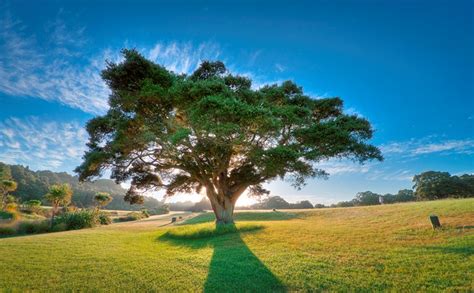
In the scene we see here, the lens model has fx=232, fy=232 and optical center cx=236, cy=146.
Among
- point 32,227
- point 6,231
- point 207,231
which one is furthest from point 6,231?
point 207,231

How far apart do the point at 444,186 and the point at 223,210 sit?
51441mm

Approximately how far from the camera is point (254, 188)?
22641 mm

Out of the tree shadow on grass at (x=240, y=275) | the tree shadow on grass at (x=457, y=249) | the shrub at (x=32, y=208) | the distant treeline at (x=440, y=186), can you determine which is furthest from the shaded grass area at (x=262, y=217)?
the shrub at (x=32, y=208)

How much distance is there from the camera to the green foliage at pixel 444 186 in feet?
150

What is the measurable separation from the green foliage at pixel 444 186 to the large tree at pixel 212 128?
147 feet

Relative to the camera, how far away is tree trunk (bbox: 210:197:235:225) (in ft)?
62.7

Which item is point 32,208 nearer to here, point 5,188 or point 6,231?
point 5,188

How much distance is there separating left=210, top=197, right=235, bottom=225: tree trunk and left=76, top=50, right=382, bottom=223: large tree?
8 centimetres

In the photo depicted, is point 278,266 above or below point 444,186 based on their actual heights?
below

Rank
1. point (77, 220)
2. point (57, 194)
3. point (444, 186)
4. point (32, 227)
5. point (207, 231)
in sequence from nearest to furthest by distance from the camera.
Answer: point (207, 231) < point (32, 227) < point (77, 220) < point (57, 194) < point (444, 186)

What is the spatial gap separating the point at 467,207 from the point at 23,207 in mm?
59791

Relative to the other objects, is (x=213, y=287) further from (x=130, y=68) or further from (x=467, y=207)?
(x=467, y=207)

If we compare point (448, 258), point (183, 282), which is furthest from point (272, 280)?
point (448, 258)

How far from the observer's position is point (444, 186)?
47062mm
